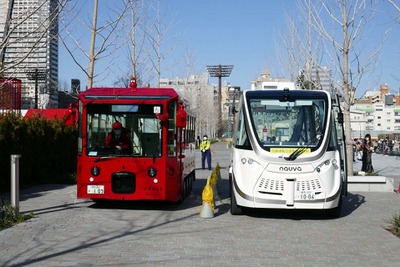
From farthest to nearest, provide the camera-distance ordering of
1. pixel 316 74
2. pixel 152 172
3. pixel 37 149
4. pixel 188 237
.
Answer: pixel 316 74, pixel 37 149, pixel 152 172, pixel 188 237

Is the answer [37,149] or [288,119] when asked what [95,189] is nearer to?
[288,119]

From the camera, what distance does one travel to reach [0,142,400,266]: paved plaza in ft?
25.7

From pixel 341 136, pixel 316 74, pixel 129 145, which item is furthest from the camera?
pixel 316 74

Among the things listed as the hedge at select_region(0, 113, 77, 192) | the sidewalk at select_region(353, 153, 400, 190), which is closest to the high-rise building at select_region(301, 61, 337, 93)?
the sidewalk at select_region(353, 153, 400, 190)

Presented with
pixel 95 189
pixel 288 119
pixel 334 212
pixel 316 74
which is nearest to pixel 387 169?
pixel 316 74

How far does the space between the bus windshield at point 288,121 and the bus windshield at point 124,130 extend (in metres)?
2.22

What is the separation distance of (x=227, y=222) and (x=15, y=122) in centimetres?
855

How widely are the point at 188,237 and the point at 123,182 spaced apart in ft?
10.6

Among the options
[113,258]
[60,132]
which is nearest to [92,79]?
[60,132]

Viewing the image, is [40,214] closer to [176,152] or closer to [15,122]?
[176,152]

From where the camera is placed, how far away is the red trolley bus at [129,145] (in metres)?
12.3

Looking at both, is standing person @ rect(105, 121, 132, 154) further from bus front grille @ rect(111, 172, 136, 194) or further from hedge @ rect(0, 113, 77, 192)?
hedge @ rect(0, 113, 77, 192)

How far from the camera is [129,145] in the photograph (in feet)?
41.1

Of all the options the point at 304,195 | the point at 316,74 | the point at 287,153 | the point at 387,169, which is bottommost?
the point at 387,169
